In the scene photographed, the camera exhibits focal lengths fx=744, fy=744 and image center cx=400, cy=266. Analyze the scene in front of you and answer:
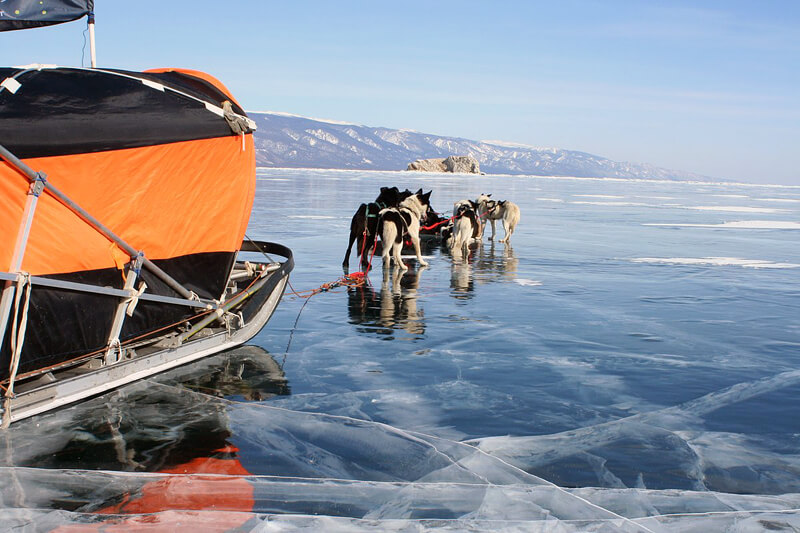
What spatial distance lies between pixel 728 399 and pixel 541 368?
1.50 metres

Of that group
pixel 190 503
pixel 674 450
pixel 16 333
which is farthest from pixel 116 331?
pixel 674 450

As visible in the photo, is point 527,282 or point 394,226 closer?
point 527,282

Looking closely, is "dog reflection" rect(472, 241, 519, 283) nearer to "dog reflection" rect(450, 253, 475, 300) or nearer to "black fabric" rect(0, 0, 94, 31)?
"dog reflection" rect(450, 253, 475, 300)

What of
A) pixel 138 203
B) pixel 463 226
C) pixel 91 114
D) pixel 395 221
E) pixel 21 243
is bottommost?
pixel 463 226

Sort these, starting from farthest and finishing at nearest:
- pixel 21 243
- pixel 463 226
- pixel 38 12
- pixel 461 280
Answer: pixel 463 226 < pixel 461 280 < pixel 38 12 < pixel 21 243

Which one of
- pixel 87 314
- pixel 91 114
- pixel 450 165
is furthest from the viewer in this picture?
pixel 450 165

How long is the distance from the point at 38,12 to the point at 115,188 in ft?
5.59

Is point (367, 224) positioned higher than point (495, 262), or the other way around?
point (367, 224)

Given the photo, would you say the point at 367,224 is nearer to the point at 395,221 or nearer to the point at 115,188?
the point at 395,221

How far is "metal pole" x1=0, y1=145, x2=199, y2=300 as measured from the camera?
4207mm

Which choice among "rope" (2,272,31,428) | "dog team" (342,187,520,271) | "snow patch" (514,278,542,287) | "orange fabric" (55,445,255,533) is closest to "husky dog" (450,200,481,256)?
"dog team" (342,187,520,271)

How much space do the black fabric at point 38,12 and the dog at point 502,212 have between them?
40.7 feet

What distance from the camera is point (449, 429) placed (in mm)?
5016

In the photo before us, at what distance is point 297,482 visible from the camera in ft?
13.8
